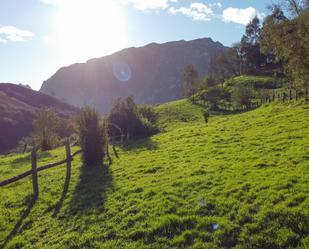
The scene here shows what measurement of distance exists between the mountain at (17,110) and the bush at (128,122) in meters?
70.9

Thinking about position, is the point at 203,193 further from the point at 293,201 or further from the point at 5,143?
the point at 5,143

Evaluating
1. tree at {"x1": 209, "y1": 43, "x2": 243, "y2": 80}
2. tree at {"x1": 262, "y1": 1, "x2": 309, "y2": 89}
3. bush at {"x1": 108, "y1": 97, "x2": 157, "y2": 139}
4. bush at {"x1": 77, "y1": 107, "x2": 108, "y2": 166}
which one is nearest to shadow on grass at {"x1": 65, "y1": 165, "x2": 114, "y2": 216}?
bush at {"x1": 77, "y1": 107, "x2": 108, "y2": 166}

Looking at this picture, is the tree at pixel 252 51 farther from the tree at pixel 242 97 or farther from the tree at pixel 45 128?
the tree at pixel 45 128

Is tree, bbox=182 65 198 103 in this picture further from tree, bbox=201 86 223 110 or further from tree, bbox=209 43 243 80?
tree, bbox=209 43 243 80

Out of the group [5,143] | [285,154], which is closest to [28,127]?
[5,143]

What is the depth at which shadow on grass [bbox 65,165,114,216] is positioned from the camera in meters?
13.8

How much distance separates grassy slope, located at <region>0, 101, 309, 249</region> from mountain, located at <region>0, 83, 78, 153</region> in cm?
9189

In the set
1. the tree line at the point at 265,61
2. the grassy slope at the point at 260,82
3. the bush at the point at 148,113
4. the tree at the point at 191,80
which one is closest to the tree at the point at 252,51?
the tree line at the point at 265,61

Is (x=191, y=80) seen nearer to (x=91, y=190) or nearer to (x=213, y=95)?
(x=213, y=95)

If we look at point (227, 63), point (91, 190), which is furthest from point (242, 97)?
point (227, 63)

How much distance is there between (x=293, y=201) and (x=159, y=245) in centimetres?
537

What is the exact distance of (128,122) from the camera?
4122 cm

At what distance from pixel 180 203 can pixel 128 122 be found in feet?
97.1

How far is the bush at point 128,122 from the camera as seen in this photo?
134 ft
